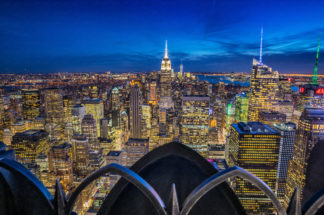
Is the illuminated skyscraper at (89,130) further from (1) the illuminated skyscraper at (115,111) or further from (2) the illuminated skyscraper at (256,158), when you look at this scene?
(2) the illuminated skyscraper at (256,158)

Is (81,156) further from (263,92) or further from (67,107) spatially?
(263,92)

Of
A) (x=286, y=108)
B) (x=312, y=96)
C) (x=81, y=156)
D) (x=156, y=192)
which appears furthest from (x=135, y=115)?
(x=156, y=192)

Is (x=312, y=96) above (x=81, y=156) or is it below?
above

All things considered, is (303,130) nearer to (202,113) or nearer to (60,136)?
(202,113)

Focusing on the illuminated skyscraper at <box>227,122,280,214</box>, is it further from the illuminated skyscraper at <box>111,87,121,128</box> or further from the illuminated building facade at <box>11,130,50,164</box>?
the illuminated skyscraper at <box>111,87,121,128</box>

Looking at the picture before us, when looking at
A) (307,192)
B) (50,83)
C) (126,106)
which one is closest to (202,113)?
(126,106)

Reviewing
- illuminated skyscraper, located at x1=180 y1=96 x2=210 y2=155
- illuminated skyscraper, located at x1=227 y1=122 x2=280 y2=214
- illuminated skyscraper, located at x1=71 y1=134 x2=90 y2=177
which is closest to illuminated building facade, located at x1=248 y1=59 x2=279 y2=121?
illuminated skyscraper, located at x1=180 y1=96 x2=210 y2=155

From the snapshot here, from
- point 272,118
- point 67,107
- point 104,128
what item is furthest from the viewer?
point 67,107
